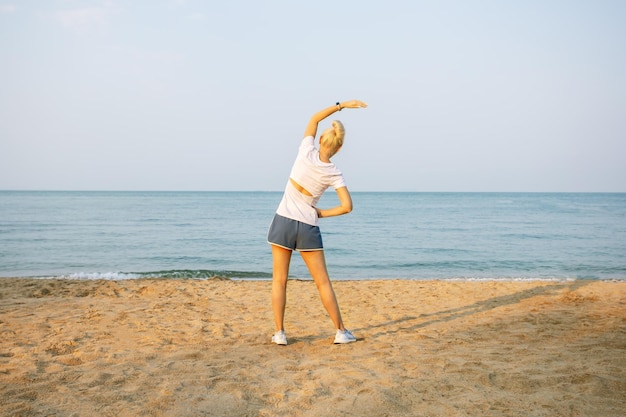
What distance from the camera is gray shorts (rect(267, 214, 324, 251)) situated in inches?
183

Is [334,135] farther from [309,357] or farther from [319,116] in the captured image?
[309,357]

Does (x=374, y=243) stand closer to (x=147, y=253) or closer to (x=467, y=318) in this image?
(x=147, y=253)

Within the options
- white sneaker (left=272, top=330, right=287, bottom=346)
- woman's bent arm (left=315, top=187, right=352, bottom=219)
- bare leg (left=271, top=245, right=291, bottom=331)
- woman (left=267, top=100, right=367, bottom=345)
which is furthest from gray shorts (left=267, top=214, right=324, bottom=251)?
white sneaker (left=272, top=330, right=287, bottom=346)

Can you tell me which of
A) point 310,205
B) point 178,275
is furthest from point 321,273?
point 178,275

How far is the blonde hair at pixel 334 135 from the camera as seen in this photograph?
4.45 m

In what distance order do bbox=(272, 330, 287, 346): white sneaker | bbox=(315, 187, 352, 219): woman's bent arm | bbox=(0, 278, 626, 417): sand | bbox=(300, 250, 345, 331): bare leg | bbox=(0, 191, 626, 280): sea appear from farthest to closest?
1. bbox=(0, 191, 626, 280): sea
2. bbox=(272, 330, 287, 346): white sneaker
3. bbox=(300, 250, 345, 331): bare leg
4. bbox=(315, 187, 352, 219): woman's bent arm
5. bbox=(0, 278, 626, 417): sand

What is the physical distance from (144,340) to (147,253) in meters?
12.9

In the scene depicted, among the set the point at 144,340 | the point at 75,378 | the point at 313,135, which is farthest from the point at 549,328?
the point at 75,378

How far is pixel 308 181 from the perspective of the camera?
4.56 meters

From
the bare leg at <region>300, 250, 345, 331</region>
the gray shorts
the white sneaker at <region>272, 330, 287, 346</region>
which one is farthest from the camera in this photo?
the white sneaker at <region>272, 330, 287, 346</region>

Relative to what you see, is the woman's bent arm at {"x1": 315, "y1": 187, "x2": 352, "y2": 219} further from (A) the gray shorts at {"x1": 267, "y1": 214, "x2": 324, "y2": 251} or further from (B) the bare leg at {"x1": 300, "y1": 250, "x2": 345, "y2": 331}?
(B) the bare leg at {"x1": 300, "y1": 250, "x2": 345, "y2": 331}

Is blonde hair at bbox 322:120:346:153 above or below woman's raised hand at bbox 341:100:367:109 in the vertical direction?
below

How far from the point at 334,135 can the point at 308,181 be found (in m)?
0.49

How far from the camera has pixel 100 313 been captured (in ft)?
21.0
